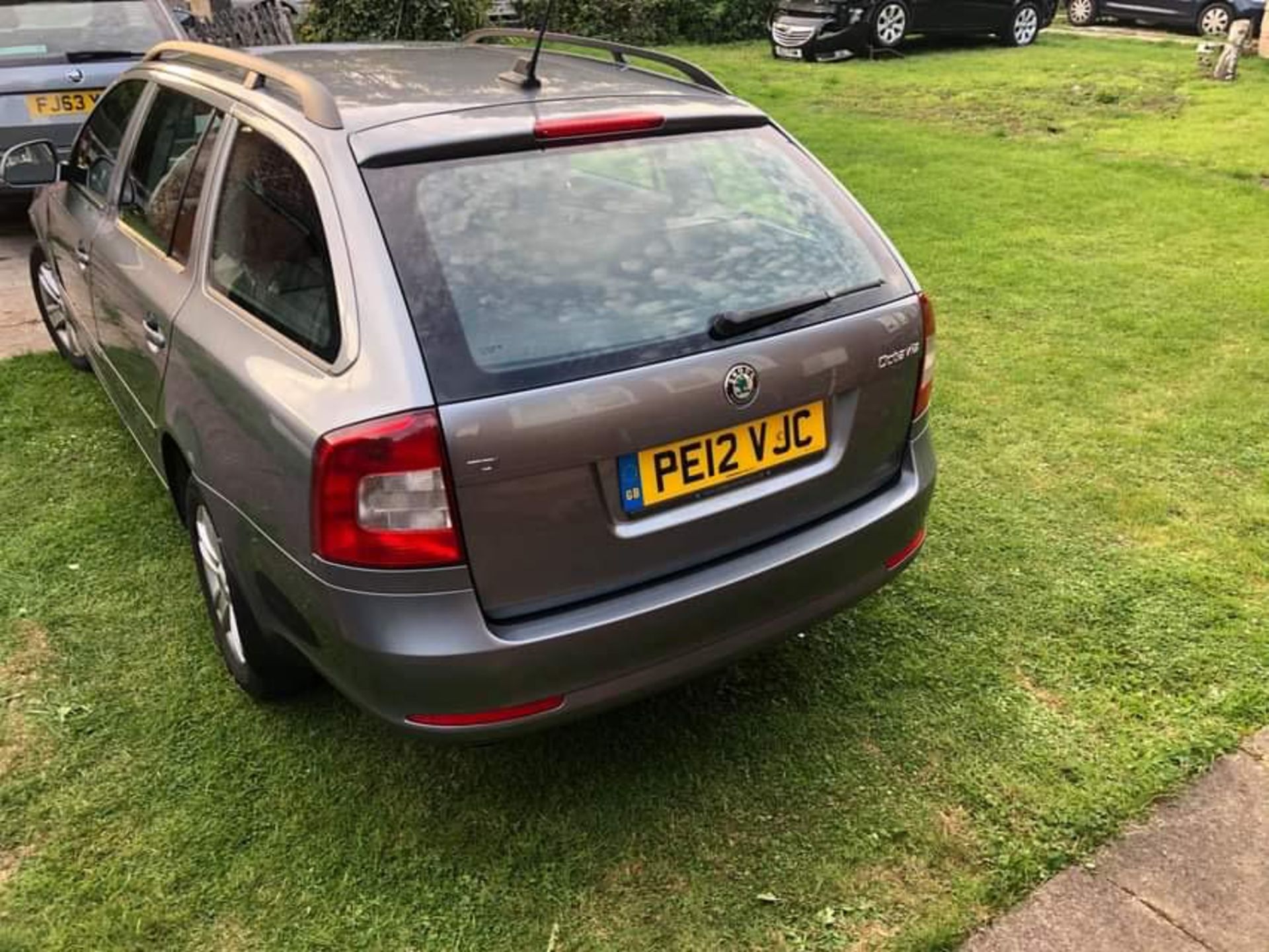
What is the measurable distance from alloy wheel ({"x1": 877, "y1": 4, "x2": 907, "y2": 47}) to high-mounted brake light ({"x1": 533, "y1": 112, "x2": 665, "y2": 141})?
1441 centimetres

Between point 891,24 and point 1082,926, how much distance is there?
15546 millimetres

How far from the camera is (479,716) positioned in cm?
223

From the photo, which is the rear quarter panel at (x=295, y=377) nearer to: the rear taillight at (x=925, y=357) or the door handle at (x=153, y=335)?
the door handle at (x=153, y=335)

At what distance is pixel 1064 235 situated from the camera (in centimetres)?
718

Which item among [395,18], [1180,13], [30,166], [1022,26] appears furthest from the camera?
[1180,13]

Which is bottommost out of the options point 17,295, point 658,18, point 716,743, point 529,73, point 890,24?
point 658,18

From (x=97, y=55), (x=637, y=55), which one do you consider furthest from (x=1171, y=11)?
(x=637, y=55)

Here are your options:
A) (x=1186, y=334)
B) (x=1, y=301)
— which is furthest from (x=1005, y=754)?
(x=1, y=301)

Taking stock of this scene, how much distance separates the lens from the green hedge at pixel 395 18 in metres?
10.6

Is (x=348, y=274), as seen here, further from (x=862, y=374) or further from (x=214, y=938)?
(x=214, y=938)

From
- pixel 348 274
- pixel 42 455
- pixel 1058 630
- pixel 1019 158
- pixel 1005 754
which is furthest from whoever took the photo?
pixel 1019 158

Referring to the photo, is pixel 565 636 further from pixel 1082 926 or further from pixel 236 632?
pixel 1082 926

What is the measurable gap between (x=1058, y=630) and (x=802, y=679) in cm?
81

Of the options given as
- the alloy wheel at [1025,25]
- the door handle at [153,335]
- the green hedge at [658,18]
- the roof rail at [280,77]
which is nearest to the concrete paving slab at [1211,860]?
the roof rail at [280,77]
